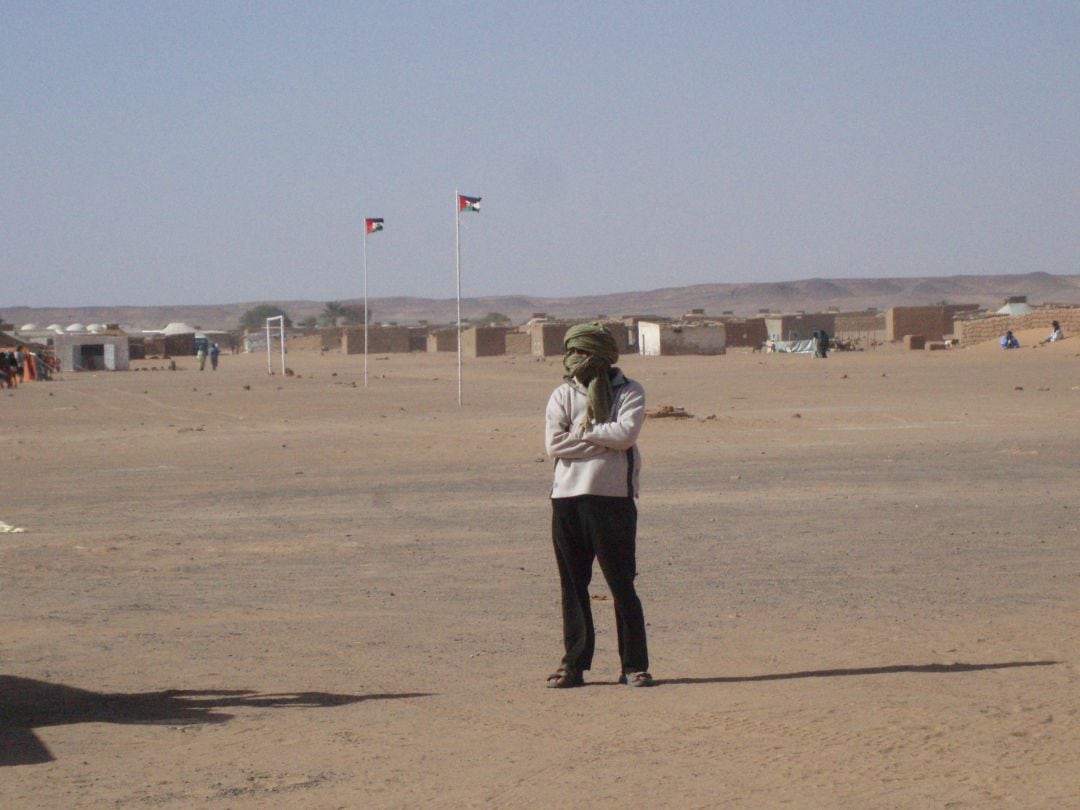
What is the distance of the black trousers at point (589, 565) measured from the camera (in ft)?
22.4

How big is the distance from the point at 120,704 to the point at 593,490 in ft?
7.61

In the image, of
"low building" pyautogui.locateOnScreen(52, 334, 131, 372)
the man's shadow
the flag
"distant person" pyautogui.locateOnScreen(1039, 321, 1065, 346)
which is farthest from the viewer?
"low building" pyautogui.locateOnScreen(52, 334, 131, 372)

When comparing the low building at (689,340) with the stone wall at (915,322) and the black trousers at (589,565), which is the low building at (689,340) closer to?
the stone wall at (915,322)

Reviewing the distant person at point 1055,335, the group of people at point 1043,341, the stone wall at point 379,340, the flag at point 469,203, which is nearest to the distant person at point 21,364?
the flag at point 469,203

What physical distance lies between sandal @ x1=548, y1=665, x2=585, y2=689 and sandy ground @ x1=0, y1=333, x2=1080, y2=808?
86mm

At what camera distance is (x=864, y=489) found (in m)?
15.2

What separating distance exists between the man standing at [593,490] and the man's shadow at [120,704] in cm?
81

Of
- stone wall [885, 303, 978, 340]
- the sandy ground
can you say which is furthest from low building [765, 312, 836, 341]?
the sandy ground

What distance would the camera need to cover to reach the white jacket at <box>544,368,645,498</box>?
22.1 feet

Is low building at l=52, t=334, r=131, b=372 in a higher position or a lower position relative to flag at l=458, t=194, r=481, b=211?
lower

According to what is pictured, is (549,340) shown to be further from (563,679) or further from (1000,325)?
(563,679)

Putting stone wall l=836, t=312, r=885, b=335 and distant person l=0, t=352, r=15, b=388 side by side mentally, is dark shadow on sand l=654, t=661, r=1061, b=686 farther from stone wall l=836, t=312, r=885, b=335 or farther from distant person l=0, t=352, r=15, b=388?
stone wall l=836, t=312, r=885, b=335

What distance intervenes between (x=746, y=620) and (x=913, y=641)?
106cm

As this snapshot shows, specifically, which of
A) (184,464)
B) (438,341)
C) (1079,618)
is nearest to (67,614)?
(1079,618)
